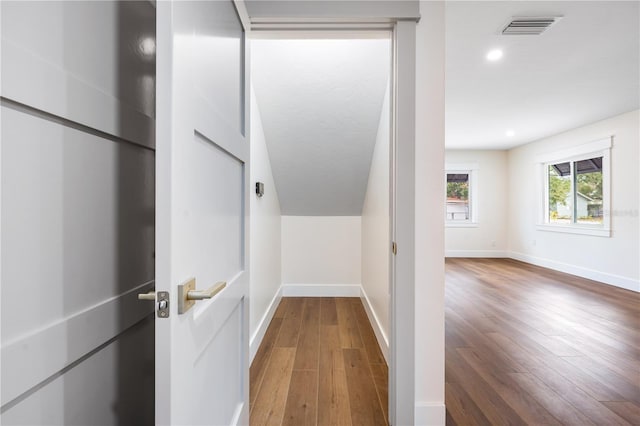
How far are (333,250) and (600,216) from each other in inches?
→ 171

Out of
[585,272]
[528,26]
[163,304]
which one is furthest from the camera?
[585,272]

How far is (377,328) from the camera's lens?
2430mm

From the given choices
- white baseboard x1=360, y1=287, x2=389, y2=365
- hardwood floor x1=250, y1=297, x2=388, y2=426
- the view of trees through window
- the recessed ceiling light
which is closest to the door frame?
hardwood floor x1=250, y1=297, x2=388, y2=426

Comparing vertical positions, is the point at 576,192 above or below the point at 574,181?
below

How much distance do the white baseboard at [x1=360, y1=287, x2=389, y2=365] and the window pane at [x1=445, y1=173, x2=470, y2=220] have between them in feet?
14.5

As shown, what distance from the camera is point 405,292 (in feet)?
4.58

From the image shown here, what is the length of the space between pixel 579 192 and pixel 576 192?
2.3 inches

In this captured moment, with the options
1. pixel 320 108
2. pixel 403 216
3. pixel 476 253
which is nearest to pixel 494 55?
pixel 320 108

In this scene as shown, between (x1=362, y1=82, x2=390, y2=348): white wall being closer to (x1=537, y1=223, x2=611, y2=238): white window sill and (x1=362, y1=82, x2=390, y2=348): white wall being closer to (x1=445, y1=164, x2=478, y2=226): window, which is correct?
(x1=537, y1=223, x2=611, y2=238): white window sill

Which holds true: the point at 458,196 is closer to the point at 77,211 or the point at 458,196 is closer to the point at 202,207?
the point at 202,207

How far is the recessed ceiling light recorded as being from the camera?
8.18 ft

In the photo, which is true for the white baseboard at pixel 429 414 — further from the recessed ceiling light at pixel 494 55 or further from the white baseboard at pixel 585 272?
the white baseboard at pixel 585 272

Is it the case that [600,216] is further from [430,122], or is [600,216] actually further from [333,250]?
[430,122]

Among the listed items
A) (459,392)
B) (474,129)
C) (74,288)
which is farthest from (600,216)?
(74,288)
